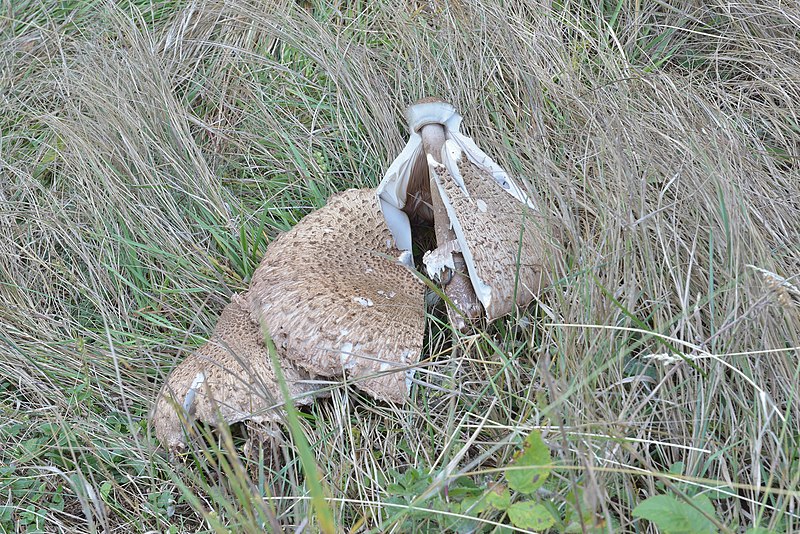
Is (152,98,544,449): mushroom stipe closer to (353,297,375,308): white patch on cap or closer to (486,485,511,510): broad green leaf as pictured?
(353,297,375,308): white patch on cap

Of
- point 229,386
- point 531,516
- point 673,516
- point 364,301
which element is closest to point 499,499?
point 531,516

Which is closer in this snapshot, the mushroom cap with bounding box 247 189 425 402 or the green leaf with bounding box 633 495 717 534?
the green leaf with bounding box 633 495 717 534

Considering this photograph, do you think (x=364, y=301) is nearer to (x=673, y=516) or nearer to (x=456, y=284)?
(x=456, y=284)

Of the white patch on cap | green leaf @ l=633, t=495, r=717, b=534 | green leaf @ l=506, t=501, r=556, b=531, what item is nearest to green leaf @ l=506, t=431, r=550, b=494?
green leaf @ l=506, t=501, r=556, b=531

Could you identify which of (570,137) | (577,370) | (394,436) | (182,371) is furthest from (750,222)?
Answer: (182,371)

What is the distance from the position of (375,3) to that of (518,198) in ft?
4.61

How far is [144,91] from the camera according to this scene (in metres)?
2.80

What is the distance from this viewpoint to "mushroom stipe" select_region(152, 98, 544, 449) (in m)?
1.88

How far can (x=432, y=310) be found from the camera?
214cm

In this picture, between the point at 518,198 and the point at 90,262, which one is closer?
the point at 518,198

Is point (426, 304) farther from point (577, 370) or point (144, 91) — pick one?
point (144, 91)

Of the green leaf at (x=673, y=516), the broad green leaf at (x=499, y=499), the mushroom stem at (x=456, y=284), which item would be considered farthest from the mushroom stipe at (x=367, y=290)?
the green leaf at (x=673, y=516)

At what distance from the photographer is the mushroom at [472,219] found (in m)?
1.95

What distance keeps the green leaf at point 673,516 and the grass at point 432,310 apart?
0.12 ft
